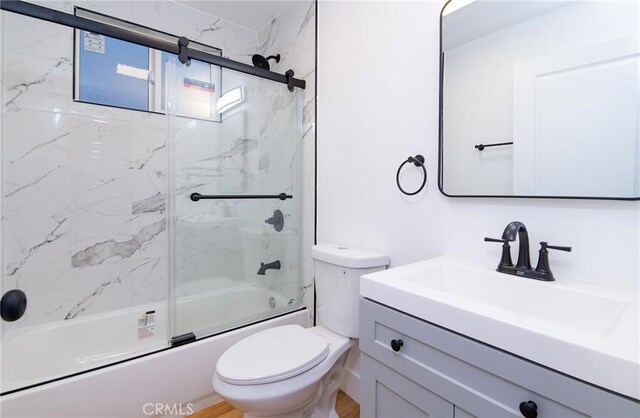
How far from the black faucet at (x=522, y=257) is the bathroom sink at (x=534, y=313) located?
0.08 ft

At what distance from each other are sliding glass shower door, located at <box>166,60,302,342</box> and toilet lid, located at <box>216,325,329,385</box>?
0.48 metres

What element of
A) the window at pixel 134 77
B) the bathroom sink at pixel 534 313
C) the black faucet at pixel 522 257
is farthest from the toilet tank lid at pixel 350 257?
the window at pixel 134 77

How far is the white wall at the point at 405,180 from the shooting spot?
2.81ft

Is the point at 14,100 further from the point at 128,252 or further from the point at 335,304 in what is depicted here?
the point at 335,304

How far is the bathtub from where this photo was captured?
3.91ft

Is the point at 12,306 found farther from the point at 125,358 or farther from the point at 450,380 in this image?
the point at 450,380

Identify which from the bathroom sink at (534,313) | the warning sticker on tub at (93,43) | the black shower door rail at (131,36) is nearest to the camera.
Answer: the bathroom sink at (534,313)

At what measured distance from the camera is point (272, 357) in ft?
3.82

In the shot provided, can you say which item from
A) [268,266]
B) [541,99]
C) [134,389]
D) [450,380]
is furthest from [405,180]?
[134,389]

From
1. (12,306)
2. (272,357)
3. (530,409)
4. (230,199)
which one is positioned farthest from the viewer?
(230,199)

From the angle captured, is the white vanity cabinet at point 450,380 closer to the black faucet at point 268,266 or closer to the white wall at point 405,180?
the white wall at point 405,180

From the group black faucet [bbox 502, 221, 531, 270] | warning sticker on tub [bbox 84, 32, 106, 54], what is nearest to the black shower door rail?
warning sticker on tub [bbox 84, 32, 106, 54]

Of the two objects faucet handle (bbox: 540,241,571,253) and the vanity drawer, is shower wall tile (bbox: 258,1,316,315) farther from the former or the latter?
faucet handle (bbox: 540,241,571,253)

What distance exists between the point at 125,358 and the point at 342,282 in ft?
3.46
